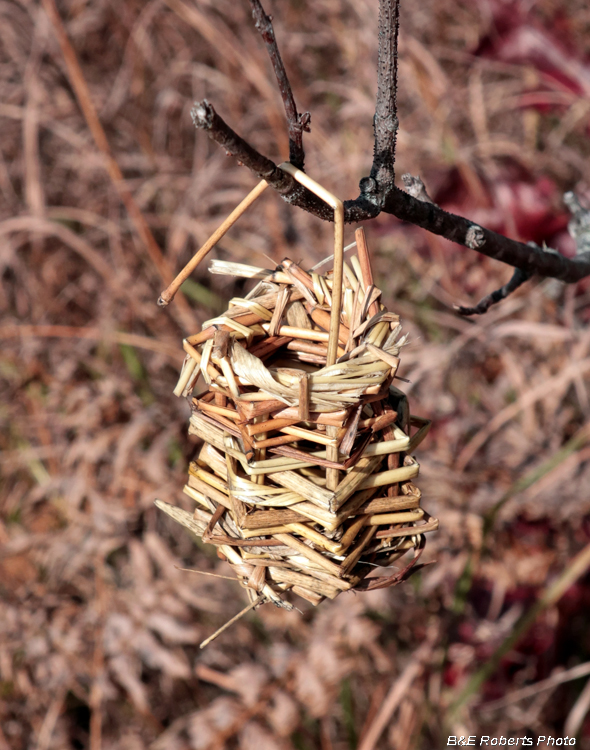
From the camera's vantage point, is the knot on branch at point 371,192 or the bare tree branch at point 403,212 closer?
the bare tree branch at point 403,212

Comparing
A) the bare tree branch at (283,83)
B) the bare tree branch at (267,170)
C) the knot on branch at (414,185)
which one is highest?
the knot on branch at (414,185)

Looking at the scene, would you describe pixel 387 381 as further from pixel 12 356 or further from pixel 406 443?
pixel 12 356

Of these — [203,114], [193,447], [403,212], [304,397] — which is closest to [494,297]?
[403,212]

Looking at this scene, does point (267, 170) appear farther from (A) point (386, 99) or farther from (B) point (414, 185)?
(B) point (414, 185)

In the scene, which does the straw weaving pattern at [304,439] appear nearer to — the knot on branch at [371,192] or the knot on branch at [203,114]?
the knot on branch at [371,192]

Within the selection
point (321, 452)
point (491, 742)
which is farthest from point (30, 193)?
point (491, 742)

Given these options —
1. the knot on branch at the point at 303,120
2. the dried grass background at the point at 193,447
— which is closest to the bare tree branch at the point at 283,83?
the knot on branch at the point at 303,120

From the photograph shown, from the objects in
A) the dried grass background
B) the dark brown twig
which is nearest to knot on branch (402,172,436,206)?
the dark brown twig
